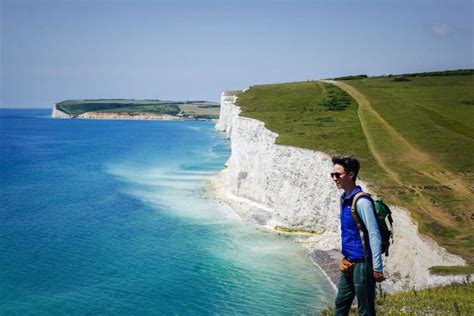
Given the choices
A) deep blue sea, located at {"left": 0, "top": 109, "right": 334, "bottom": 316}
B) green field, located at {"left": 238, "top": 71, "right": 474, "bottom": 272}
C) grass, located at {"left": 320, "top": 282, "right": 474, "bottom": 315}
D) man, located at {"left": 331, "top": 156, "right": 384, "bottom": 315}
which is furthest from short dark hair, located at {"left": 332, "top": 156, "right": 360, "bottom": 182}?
deep blue sea, located at {"left": 0, "top": 109, "right": 334, "bottom": 316}

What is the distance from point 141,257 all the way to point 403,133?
91.6ft

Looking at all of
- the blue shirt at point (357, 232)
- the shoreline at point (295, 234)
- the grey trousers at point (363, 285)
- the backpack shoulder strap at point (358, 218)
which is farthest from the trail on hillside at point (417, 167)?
the backpack shoulder strap at point (358, 218)

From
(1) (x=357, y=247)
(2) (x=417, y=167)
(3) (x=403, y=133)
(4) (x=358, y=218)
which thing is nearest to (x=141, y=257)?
(2) (x=417, y=167)

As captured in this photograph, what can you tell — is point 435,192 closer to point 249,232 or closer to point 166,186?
point 249,232

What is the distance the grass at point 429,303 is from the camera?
1159cm

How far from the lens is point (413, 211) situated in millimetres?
24453

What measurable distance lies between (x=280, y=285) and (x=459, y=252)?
31.1ft

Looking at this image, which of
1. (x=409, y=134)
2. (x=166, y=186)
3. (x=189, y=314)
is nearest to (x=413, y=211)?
(x=189, y=314)

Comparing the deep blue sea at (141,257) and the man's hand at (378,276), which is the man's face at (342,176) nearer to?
the man's hand at (378,276)

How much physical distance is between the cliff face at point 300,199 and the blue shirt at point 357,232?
12811 mm

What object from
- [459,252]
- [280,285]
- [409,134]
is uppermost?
[409,134]

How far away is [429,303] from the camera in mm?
12594

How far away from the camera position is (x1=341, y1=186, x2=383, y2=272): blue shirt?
717 cm

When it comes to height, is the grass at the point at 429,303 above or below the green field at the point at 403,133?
below
